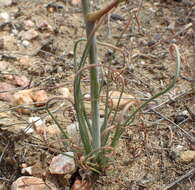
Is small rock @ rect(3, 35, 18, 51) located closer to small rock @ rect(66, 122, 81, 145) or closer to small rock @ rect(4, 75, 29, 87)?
small rock @ rect(4, 75, 29, 87)

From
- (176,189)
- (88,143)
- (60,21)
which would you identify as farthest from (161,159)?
(60,21)

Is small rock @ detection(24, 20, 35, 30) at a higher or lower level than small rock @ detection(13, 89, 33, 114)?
higher

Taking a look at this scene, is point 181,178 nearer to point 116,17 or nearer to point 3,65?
point 3,65

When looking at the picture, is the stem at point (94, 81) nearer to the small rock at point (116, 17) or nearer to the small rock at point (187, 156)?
the small rock at point (187, 156)

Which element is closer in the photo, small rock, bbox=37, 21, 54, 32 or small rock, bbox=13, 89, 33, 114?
small rock, bbox=13, 89, 33, 114

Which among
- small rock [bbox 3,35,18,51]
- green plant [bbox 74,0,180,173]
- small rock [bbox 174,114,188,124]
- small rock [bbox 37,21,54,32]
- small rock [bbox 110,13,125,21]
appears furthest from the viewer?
small rock [bbox 110,13,125,21]

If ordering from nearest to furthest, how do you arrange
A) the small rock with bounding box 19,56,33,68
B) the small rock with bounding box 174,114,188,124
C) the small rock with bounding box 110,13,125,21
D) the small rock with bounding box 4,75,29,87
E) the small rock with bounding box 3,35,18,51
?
the small rock with bounding box 174,114,188,124 < the small rock with bounding box 4,75,29,87 < the small rock with bounding box 19,56,33,68 < the small rock with bounding box 3,35,18,51 < the small rock with bounding box 110,13,125,21

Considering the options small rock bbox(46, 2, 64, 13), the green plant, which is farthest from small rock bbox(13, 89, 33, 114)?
small rock bbox(46, 2, 64, 13)

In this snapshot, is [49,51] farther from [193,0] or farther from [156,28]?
[193,0]
